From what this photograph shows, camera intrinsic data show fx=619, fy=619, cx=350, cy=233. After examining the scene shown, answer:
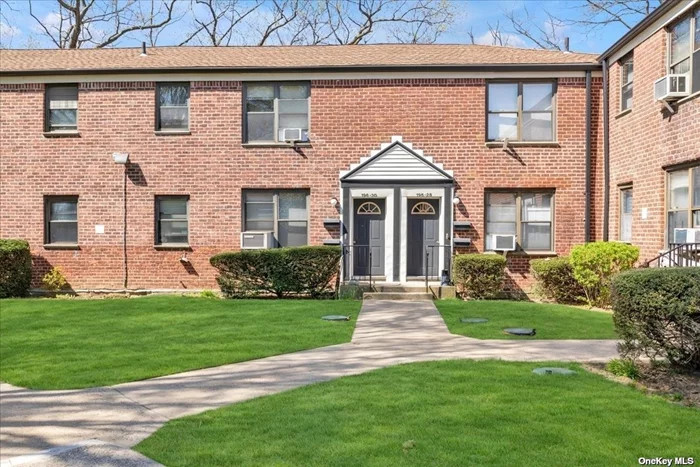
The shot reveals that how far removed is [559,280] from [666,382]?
305 inches

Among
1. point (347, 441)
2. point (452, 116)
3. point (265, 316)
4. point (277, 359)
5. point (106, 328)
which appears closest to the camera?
point (347, 441)

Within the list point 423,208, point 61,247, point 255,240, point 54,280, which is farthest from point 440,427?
point 61,247

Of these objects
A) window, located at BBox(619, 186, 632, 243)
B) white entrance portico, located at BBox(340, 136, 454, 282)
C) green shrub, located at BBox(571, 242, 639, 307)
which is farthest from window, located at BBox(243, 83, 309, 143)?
window, located at BBox(619, 186, 632, 243)

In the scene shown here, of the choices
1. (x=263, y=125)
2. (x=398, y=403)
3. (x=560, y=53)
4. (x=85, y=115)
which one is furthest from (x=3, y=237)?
(x=560, y=53)

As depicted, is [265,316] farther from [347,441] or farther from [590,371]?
[347,441]

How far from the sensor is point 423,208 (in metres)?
15.5

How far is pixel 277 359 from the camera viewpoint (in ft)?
25.8

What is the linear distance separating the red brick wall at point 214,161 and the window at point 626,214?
3.27 ft

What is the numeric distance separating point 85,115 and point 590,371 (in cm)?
1395

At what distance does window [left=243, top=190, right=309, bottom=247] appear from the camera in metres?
15.8

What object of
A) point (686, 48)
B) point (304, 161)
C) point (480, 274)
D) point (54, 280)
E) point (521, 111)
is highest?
point (686, 48)

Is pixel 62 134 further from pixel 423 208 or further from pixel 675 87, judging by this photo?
pixel 675 87

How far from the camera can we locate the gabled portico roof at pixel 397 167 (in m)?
15.3

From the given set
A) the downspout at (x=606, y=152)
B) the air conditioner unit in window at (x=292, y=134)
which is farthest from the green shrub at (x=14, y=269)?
the downspout at (x=606, y=152)
